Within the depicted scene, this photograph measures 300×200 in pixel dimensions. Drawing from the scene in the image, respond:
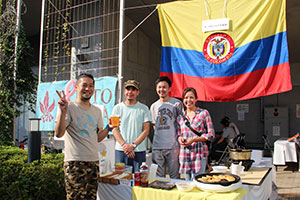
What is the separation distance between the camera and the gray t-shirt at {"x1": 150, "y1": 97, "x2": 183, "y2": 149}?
3082mm

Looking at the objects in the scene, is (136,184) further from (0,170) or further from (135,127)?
(0,170)

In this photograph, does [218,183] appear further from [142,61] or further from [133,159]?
[142,61]

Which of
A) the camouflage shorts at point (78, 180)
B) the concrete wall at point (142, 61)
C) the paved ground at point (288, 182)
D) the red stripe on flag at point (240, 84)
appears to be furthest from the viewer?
the concrete wall at point (142, 61)

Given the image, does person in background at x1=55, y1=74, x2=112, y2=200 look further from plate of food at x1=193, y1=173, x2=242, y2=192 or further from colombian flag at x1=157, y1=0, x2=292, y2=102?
colombian flag at x1=157, y1=0, x2=292, y2=102

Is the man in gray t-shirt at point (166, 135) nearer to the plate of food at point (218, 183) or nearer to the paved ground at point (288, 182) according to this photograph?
the plate of food at point (218, 183)

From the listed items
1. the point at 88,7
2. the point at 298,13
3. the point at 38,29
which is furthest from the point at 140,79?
the point at 298,13

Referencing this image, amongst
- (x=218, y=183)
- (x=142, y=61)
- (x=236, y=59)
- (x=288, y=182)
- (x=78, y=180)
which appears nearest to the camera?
(x=218, y=183)

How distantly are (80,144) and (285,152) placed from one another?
635 cm

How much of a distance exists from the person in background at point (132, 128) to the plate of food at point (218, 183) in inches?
38.5

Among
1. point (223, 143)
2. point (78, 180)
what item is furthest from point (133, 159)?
point (223, 143)

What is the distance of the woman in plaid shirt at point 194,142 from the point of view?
2852 millimetres

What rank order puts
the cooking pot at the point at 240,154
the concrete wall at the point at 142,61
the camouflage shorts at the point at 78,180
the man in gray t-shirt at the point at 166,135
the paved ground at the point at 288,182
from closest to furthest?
the camouflage shorts at the point at 78,180 → the cooking pot at the point at 240,154 → the man in gray t-shirt at the point at 166,135 → the paved ground at the point at 288,182 → the concrete wall at the point at 142,61

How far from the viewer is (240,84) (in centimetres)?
393

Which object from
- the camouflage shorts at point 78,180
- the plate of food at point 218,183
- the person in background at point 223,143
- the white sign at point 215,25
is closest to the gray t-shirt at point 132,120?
the camouflage shorts at point 78,180
